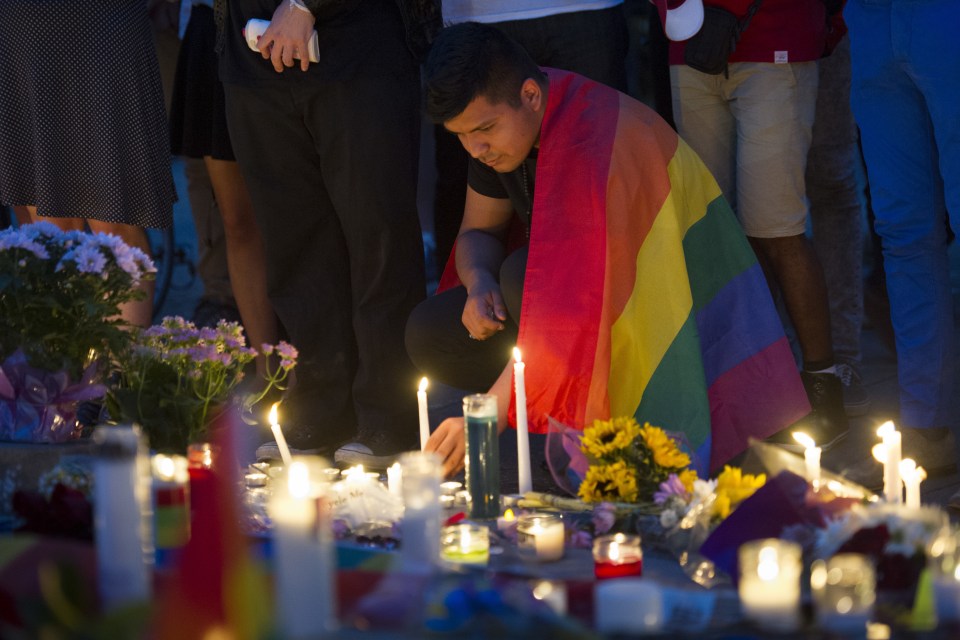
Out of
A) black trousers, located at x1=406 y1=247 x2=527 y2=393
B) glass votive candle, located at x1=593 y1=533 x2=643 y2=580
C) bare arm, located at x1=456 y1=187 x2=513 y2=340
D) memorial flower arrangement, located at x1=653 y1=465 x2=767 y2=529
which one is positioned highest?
bare arm, located at x1=456 y1=187 x2=513 y2=340

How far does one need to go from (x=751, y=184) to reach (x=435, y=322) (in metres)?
Answer: 0.92

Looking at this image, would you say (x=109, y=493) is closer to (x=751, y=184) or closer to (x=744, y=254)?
(x=744, y=254)

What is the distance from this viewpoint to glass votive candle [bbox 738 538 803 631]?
1.39 metres

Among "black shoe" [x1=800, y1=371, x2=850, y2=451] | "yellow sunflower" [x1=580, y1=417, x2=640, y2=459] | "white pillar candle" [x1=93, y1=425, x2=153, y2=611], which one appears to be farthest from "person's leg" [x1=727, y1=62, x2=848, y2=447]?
"white pillar candle" [x1=93, y1=425, x2=153, y2=611]

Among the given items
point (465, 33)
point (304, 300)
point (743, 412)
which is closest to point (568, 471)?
point (743, 412)

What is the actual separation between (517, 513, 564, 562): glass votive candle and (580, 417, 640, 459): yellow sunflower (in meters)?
0.15

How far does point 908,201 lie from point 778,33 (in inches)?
22.8

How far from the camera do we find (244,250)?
3838mm

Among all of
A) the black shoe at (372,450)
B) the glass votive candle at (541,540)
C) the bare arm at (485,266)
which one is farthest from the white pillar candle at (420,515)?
the black shoe at (372,450)

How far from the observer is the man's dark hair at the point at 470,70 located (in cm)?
266

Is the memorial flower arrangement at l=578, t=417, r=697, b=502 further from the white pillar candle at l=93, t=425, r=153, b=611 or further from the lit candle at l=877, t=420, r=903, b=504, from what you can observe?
the white pillar candle at l=93, t=425, r=153, b=611

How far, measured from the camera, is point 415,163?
3.35 m

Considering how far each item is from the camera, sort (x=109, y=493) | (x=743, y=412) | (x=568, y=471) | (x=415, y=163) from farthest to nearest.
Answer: (x=415, y=163) < (x=743, y=412) < (x=568, y=471) < (x=109, y=493)

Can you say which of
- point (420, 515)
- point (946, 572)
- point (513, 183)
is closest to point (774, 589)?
point (946, 572)
